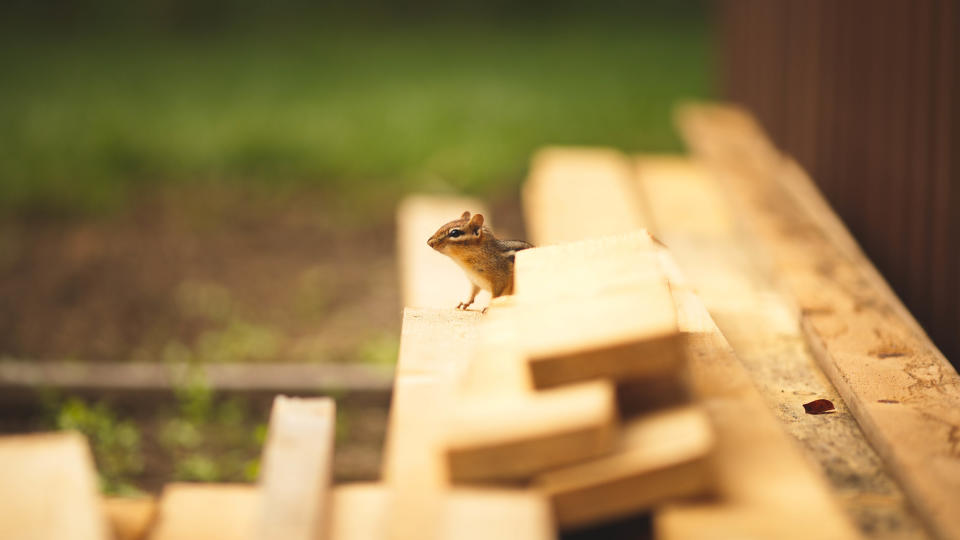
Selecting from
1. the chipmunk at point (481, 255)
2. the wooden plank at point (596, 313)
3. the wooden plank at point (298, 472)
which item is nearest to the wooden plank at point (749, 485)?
the wooden plank at point (596, 313)

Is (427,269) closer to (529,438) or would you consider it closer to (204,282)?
(204,282)

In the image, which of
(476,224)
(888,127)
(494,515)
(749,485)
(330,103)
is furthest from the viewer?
Answer: (330,103)

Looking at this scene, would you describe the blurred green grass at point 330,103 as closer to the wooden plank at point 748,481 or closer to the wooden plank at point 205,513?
the wooden plank at point 205,513

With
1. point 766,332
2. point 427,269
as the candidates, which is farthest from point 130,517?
point 427,269

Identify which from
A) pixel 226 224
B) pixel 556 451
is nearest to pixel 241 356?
pixel 226 224

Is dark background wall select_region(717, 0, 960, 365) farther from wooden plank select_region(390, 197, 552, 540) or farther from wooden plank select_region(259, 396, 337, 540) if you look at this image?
wooden plank select_region(259, 396, 337, 540)

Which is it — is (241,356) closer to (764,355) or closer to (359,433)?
(359,433)
